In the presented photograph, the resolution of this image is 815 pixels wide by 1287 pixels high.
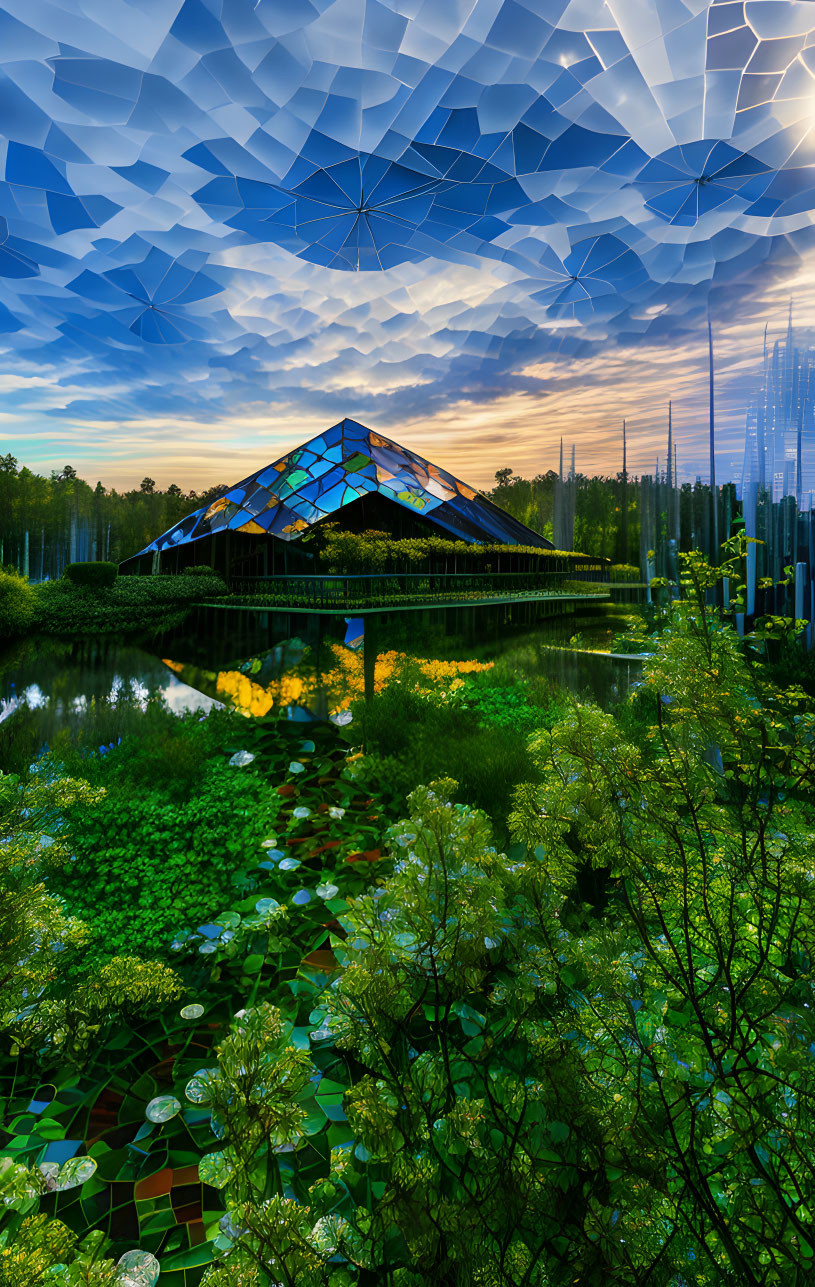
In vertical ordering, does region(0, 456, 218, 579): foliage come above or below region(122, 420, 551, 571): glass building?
below

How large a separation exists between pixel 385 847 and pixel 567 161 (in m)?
7.24

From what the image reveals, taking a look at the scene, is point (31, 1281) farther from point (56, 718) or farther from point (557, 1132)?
point (56, 718)

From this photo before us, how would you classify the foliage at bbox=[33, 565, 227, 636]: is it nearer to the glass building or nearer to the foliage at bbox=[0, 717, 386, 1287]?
the foliage at bbox=[0, 717, 386, 1287]

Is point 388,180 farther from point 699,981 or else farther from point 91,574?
point 699,981

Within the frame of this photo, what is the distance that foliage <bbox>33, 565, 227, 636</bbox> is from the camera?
19.2 feet

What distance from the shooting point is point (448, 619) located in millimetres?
8414

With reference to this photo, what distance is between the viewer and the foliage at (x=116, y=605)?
5.84 meters

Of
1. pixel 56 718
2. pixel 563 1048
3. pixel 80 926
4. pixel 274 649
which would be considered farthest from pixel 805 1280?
pixel 274 649

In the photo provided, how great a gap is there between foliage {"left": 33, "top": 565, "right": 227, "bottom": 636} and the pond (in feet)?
0.65

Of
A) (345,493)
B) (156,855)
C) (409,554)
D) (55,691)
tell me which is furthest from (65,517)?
(345,493)

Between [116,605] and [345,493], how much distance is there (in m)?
7.77

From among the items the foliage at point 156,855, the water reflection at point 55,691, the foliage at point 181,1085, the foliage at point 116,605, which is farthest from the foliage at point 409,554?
the foliage at point 156,855

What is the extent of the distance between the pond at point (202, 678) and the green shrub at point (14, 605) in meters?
0.20

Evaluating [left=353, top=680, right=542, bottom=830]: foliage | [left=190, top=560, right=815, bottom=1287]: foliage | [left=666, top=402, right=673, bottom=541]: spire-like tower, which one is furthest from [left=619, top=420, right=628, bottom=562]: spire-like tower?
[left=190, top=560, right=815, bottom=1287]: foliage
